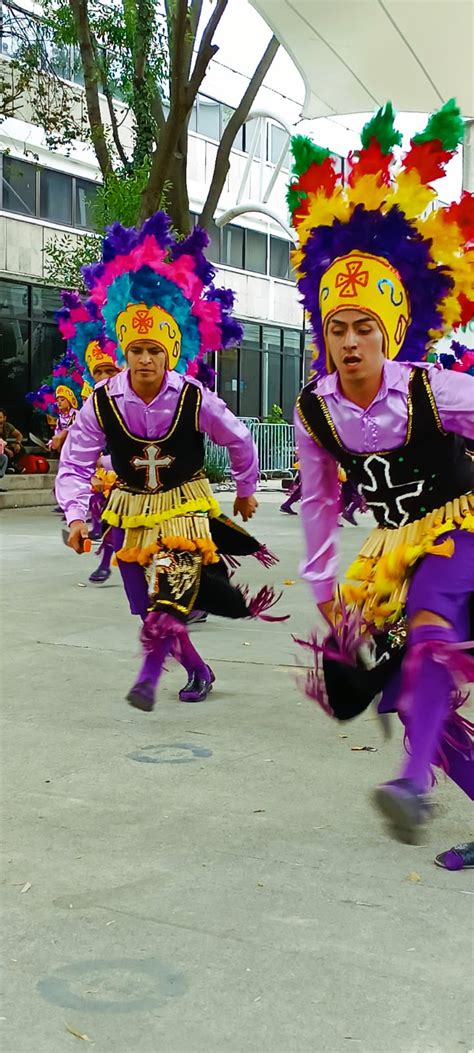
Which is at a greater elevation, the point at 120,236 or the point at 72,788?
the point at 120,236

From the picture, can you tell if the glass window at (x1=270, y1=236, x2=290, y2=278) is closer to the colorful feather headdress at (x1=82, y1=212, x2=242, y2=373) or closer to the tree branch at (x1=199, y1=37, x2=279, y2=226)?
the tree branch at (x1=199, y1=37, x2=279, y2=226)

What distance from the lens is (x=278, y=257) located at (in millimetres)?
27609

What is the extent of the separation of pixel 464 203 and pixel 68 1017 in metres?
2.59

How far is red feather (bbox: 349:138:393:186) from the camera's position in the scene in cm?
360

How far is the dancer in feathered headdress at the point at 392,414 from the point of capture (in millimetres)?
3230

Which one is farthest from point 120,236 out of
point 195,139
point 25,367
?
point 195,139

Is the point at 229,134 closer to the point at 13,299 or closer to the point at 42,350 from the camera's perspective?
the point at 13,299

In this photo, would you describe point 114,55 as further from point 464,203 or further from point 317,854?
point 317,854

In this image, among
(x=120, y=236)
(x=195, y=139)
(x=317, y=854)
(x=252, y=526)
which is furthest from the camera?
(x=195, y=139)

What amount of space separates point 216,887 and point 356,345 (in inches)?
62.3

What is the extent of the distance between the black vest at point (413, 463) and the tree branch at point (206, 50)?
1040 centimetres

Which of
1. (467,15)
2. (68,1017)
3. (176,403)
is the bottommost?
(68,1017)

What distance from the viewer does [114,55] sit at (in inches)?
546

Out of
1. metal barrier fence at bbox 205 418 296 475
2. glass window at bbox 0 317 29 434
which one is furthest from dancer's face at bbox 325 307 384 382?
metal barrier fence at bbox 205 418 296 475
